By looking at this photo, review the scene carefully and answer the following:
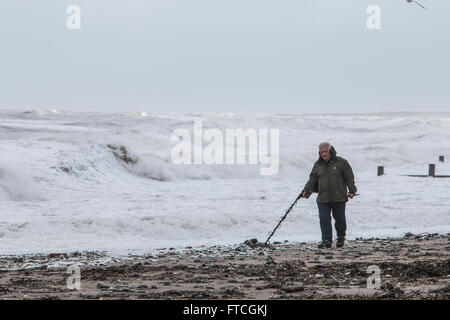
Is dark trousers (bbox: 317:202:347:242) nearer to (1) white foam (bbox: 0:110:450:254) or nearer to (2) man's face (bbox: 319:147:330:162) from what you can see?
(2) man's face (bbox: 319:147:330:162)

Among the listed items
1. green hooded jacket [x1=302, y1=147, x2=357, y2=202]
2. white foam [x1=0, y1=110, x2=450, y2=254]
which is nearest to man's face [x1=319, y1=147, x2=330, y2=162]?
green hooded jacket [x1=302, y1=147, x2=357, y2=202]

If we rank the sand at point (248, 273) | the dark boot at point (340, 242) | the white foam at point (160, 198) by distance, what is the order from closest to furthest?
the sand at point (248, 273) < the dark boot at point (340, 242) < the white foam at point (160, 198)

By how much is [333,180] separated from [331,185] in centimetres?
8

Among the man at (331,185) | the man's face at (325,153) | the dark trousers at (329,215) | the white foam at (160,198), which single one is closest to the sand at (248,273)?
the dark trousers at (329,215)

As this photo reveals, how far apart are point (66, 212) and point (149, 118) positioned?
3884 cm

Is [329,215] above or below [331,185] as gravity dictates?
below

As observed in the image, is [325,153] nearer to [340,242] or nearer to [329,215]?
[329,215]

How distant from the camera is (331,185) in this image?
10.9m

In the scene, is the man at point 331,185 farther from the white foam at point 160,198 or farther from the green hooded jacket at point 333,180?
the white foam at point 160,198

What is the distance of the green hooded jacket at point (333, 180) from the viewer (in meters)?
10.9

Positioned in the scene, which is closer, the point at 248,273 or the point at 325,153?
the point at 248,273

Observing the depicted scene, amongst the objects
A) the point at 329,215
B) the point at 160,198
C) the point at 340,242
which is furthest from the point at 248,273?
the point at 160,198

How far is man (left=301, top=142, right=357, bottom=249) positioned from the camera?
10898 millimetres

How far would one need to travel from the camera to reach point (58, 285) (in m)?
7.78
